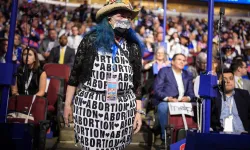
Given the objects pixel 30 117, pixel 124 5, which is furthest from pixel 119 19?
pixel 30 117

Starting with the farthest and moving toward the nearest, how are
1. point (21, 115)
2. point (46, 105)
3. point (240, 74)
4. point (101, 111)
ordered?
point (240, 74) → point (46, 105) → point (21, 115) → point (101, 111)

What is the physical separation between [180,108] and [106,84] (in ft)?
8.70

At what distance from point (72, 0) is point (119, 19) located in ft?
47.1

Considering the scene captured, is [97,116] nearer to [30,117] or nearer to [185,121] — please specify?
[30,117]

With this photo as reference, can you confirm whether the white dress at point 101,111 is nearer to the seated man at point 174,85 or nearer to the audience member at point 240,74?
the seated man at point 174,85

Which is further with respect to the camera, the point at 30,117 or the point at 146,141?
the point at 146,141

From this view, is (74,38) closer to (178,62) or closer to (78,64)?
(178,62)

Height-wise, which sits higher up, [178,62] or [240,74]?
[178,62]

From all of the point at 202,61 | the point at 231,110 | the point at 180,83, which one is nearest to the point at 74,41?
the point at 202,61

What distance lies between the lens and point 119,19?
2.56 meters

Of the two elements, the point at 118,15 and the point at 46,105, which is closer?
Result: the point at 118,15

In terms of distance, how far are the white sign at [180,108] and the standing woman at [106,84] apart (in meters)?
2.33

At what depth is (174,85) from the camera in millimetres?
5434

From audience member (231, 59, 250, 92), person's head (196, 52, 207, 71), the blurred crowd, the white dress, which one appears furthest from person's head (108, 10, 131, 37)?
person's head (196, 52, 207, 71)
